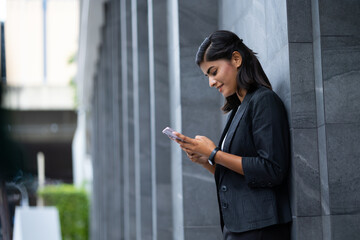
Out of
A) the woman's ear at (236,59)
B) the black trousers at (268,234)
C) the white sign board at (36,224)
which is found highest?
the woman's ear at (236,59)

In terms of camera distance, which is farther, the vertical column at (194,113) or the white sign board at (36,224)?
the white sign board at (36,224)

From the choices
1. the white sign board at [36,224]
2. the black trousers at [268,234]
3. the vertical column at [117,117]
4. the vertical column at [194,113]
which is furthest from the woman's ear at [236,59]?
the vertical column at [117,117]

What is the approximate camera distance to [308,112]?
378 centimetres

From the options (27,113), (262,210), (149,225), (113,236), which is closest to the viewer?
(262,210)

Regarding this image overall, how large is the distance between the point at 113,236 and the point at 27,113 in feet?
94.1

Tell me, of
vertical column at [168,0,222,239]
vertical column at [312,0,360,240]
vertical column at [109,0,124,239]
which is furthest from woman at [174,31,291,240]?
vertical column at [109,0,124,239]

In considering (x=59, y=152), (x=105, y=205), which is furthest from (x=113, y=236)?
(x=59, y=152)

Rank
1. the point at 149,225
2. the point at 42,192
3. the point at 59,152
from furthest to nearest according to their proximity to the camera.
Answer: the point at 59,152 < the point at 42,192 < the point at 149,225

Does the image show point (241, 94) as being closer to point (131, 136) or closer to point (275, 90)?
point (275, 90)

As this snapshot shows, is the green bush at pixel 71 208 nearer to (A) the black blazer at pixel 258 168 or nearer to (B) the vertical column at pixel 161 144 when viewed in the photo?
(B) the vertical column at pixel 161 144

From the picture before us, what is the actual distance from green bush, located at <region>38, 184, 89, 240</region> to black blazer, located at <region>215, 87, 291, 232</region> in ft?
76.9

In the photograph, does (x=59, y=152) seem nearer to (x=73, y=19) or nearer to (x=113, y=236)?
(x=73, y=19)

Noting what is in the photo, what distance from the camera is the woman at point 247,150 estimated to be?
3.61 metres

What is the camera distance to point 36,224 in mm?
9109
